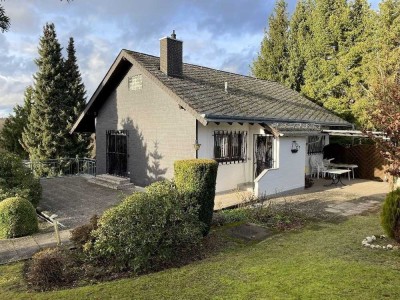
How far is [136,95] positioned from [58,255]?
443 inches

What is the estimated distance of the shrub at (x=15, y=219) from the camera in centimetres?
840

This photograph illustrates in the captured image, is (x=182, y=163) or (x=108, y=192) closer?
(x=182, y=163)

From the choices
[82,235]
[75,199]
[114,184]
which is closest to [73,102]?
[114,184]

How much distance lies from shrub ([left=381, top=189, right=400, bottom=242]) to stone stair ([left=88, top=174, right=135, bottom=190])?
11308 millimetres

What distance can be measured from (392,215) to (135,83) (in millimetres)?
12742

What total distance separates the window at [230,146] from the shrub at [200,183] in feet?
19.8

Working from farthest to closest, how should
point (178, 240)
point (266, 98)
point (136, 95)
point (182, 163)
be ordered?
point (266, 98) < point (136, 95) < point (182, 163) < point (178, 240)

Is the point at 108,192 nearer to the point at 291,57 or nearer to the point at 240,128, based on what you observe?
the point at 240,128

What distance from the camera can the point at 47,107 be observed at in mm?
25000

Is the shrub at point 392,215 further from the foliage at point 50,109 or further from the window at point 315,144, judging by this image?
the foliage at point 50,109

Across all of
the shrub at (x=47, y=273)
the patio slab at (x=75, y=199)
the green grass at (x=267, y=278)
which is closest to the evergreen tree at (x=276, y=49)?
the patio slab at (x=75, y=199)

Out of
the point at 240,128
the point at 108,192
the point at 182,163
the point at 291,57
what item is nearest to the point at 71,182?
the point at 108,192

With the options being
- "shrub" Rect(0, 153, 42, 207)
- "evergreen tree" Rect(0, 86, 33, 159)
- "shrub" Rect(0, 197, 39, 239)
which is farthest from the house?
"evergreen tree" Rect(0, 86, 33, 159)

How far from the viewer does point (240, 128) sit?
14.9 m
